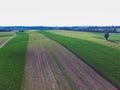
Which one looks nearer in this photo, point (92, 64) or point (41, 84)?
point (41, 84)

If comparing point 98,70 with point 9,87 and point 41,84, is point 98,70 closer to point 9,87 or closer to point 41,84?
point 41,84

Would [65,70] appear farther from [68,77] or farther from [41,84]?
[41,84]

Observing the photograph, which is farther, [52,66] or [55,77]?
[52,66]

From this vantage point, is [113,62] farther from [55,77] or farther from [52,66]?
[55,77]

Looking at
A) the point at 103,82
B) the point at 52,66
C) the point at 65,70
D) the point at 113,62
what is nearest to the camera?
the point at 103,82

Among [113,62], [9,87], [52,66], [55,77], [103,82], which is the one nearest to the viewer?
[9,87]

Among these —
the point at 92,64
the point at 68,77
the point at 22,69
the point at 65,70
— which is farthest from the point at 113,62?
the point at 22,69

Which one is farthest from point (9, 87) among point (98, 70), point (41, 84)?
point (98, 70)

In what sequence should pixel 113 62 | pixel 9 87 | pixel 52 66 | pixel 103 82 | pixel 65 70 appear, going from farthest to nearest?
pixel 113 62 < pixel 52 66 < pixel 65 70 < pixel 103 82 < pixel 9 87

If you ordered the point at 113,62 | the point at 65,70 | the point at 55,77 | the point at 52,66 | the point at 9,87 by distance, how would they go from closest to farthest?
the point at 9,87 < the point at 55,77 < the point at 65,70 < the point at 52,66 < the point at 113,62
